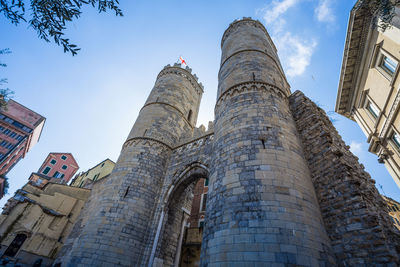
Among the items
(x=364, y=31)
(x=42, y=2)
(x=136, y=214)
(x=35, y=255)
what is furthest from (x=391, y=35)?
(x=35, y=255)

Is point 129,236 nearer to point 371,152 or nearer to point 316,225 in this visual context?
point 316,225

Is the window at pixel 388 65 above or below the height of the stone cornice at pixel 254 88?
above

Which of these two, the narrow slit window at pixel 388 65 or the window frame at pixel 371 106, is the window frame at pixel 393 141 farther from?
the narrow slit window at pixel 388 65

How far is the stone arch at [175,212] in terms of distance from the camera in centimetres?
902

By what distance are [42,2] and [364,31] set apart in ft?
42.0

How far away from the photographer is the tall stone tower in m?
4.42

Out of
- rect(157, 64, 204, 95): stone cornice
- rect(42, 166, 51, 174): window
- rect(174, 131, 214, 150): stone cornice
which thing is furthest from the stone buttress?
rect(42, 166, 51, 174): window

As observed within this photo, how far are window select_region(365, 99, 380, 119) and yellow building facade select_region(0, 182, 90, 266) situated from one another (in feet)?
69.1

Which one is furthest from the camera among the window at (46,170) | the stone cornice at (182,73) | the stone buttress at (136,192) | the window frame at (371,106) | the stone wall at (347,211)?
the window at (46,170)

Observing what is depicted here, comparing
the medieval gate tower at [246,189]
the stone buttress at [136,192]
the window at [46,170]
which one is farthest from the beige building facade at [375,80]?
the window at [46,170]

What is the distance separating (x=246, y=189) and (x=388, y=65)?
9.08 m

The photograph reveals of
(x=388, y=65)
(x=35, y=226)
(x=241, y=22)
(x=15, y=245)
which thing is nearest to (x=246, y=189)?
(x=388, y=65)

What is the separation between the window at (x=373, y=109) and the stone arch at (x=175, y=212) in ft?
30.4

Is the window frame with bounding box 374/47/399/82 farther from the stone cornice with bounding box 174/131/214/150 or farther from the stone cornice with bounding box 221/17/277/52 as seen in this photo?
the stone cornice with bounding box 174/131/214/150
